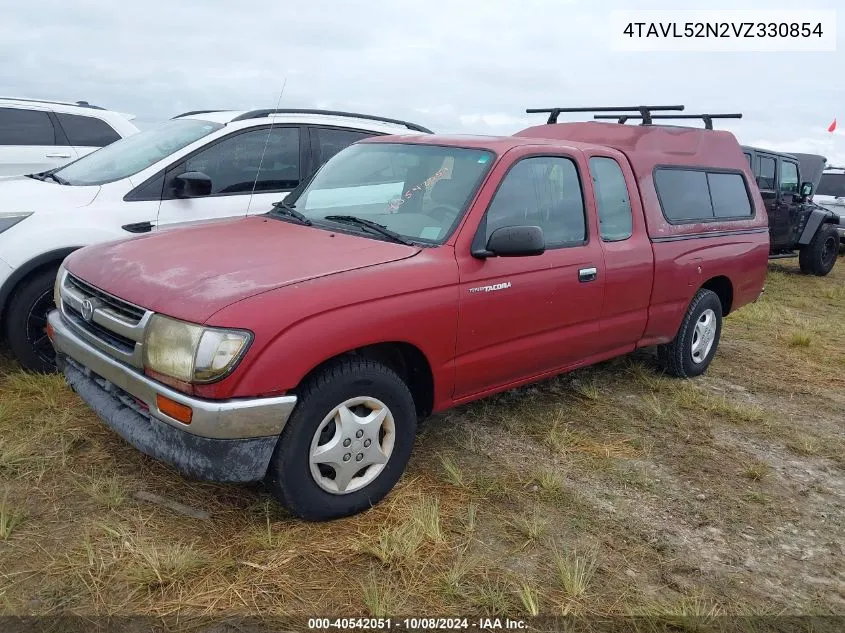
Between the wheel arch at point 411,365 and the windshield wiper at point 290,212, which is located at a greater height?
the windshield wiper at point 290,212

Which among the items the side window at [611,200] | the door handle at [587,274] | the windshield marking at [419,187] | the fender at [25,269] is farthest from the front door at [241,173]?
the door handle at [587,274]

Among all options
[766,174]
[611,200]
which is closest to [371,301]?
[611,200]

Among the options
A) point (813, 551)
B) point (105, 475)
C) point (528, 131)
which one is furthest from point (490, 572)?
point (528, 131)

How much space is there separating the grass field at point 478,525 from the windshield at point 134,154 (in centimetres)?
146

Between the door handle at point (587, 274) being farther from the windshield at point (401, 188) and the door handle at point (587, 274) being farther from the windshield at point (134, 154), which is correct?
the windshield at point (134, 154)

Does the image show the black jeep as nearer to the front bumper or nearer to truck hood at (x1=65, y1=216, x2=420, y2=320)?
truck hood at (x1=65, y1=216, x2=420, y2=320)

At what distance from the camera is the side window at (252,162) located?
5078 millimetres

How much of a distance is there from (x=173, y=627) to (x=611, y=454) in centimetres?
253

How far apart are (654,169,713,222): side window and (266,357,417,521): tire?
105 inches

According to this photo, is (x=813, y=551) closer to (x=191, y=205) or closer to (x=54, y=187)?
(x=191, y=205)

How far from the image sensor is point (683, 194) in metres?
5.08

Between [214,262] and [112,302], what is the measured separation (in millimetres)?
471

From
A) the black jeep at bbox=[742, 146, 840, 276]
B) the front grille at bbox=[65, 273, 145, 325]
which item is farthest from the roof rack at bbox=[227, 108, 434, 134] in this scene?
the black jeep at bbox=[742, 146, 840, 276]

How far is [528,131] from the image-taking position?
561 cm
